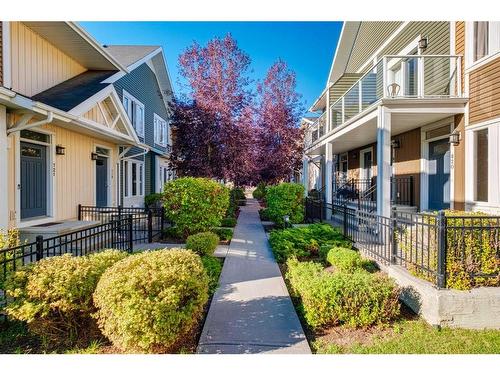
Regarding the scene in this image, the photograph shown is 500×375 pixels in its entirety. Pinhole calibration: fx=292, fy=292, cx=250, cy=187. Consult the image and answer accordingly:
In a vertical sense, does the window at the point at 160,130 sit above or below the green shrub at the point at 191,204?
above

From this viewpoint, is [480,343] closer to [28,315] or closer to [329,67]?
[28,315]

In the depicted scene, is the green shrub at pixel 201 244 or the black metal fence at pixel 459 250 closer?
the black metal fence at pixel 459 250

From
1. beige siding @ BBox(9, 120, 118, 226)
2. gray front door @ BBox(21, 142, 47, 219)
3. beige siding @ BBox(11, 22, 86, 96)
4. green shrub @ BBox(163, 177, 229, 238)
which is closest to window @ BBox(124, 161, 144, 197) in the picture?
beige siding @ BBox(9, 120, 118, 226)

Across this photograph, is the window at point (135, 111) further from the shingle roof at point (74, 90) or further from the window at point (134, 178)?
the shingle roof at point (74, 90)

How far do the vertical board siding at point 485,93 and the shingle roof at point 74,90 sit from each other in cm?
964

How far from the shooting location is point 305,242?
697 centimetres

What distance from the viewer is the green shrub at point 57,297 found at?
10.0 feet

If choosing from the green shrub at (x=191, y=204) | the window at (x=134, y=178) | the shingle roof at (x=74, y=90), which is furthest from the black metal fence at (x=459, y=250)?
the window at (x=134, y=178)

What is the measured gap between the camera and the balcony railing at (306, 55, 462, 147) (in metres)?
7.37

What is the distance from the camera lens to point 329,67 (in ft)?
55.9

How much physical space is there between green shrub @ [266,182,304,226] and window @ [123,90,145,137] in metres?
8.34

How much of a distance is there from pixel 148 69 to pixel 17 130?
11913 millimetres

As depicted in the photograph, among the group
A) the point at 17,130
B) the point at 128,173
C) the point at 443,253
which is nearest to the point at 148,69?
the point at 128,173

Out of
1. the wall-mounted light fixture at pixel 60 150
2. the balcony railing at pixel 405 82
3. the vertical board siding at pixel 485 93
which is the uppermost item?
the balcony railing at pixel 405 82
